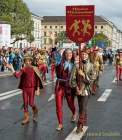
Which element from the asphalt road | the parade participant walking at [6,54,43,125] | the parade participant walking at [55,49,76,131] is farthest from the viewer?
the parade participant walking at [6,54,43,125]

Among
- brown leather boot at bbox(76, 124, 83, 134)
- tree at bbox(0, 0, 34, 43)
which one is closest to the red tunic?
brown leather boot at bbox(76, 124, 83, 134)

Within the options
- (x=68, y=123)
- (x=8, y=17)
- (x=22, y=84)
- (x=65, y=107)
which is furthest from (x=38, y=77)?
(x=8, y=17)

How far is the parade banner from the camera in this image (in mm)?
11703

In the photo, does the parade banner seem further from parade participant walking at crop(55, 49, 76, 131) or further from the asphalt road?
the asphalt road

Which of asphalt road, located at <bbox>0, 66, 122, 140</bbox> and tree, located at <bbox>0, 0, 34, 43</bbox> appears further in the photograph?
tree, located at <bbox>0, 0, 34, 43</bbox>

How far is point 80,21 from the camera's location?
12359 mm

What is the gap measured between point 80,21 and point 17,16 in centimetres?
8275

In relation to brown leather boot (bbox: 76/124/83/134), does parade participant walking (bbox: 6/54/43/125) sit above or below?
above

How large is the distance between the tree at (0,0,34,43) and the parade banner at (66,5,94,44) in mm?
74285

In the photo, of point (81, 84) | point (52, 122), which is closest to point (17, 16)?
point (52, 122)

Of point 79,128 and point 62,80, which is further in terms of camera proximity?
point 62,80

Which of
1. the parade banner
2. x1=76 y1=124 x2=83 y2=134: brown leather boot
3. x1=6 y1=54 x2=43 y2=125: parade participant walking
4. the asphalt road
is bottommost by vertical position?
the asphalt road

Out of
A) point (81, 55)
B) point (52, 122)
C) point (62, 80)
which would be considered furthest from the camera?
point (52, 122)

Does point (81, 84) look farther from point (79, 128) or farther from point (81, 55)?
point (79, 128)
